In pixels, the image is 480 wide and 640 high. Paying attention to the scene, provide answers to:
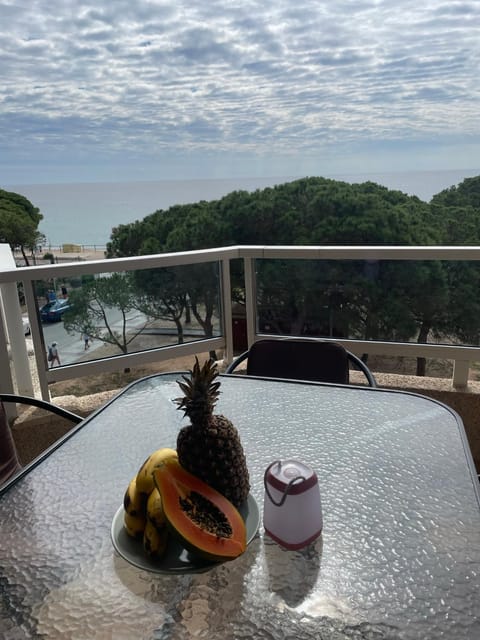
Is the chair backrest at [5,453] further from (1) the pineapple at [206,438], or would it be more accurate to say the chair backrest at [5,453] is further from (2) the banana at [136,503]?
(1) the pineapple at [206,438]

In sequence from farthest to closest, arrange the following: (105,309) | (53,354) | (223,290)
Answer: (223,290) < (105,309) < (53,354)

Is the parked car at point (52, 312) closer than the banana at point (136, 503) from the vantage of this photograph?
No

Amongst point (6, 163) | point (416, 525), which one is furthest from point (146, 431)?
point (6, 163)

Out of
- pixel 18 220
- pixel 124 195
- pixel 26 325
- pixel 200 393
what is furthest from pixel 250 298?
pixel 18 220

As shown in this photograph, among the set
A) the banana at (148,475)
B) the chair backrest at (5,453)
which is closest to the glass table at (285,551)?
the banana at (148,475)

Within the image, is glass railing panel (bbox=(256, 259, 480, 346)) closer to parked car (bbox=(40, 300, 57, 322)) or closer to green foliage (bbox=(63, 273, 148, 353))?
green foliage (bbox=(63, 273, 148, 353))

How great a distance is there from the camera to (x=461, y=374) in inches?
122

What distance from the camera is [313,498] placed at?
99 centimetres

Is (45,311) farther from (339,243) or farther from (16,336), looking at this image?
(339,243)

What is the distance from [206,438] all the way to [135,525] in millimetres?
262

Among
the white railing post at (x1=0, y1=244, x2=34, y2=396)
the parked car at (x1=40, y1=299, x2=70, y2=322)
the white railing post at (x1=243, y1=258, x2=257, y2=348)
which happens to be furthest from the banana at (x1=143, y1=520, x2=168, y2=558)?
the white railing post at (x1=243, y1=258, x2=257, y2=348)

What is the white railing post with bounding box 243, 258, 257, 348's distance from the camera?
3.37 m

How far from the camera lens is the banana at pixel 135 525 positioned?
3.32 ft

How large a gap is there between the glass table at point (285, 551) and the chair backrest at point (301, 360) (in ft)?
1.66
